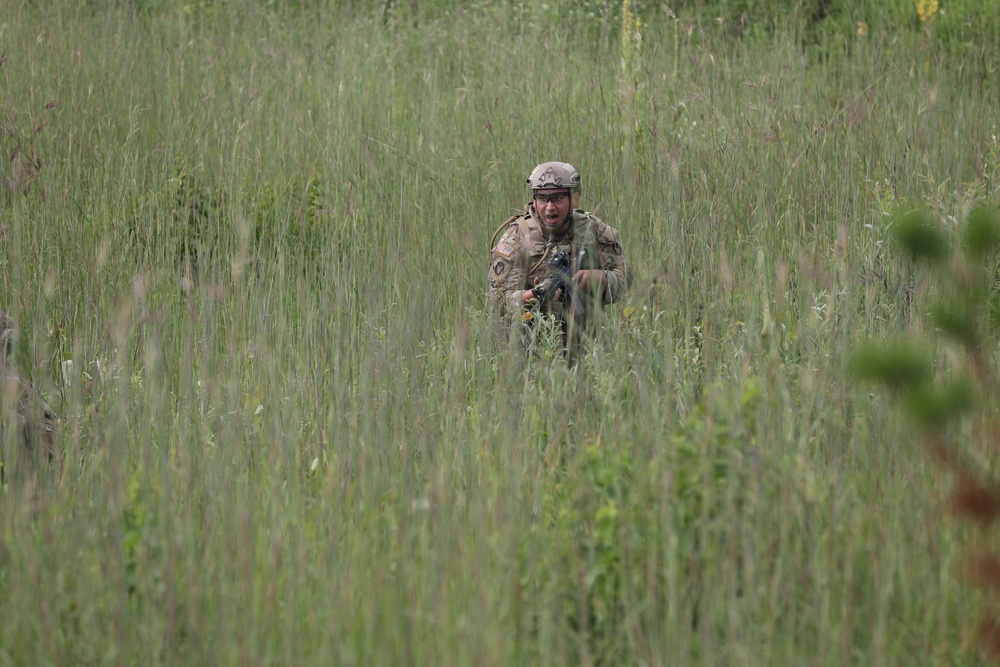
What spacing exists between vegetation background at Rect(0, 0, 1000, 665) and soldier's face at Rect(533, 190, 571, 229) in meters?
0.35

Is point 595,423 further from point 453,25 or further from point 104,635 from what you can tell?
point 453,25

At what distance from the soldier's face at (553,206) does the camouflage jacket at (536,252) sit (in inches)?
2.4

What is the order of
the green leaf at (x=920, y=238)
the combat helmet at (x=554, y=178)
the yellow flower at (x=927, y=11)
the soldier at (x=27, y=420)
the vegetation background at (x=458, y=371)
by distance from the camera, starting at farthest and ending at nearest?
the yellow flower at (x=927, y=11)
the combat helmet at (x=554, y=178)
the soldier at (x=27, y=420)
the vegetation background at (x=458, y=371)
the green leaf at (x=920, y=238)

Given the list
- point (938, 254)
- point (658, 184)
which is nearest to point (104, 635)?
point (938, 254)

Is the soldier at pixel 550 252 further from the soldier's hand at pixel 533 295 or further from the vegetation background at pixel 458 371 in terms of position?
the vegetation background at pixel 458 371

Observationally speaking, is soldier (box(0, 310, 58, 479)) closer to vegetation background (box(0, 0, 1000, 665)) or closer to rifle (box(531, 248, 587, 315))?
vegetation background (box(0, 0, 1000, 665))

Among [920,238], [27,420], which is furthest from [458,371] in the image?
[920,238]

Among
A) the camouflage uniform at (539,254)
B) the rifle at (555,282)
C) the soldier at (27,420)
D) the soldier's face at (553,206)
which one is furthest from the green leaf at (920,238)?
the soldier's face at (553,206)

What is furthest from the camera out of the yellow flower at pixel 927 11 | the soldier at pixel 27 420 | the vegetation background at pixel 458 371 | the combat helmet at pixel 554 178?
the yellow flower at pixel 927 11

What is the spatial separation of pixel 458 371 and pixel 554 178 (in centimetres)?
131

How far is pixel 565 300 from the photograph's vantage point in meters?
4.12

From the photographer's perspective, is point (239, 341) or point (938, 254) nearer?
point (938, 254)

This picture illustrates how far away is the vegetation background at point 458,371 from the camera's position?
6.70ft

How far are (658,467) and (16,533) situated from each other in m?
Answer: 1.27
